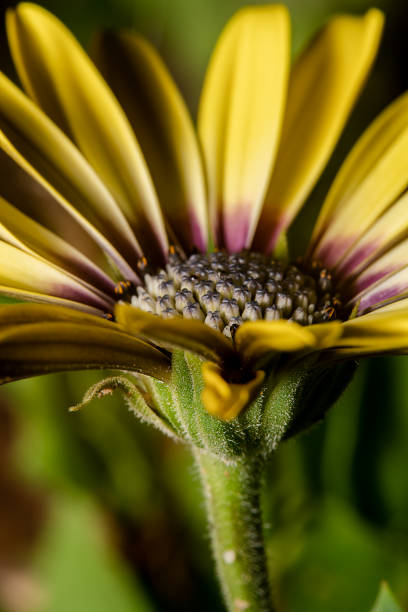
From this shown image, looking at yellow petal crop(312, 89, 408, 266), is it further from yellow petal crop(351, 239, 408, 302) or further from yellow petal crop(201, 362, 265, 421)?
yellow petal crop(201, 362, 265, 421)

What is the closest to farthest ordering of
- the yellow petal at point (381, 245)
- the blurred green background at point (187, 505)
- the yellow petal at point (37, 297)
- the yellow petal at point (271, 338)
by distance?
the yellow petal at point (271, 338)
the yellow petal at point (37, 297)
the yellow petal at point (381, 245)
the blurred green background at point (187, 505)

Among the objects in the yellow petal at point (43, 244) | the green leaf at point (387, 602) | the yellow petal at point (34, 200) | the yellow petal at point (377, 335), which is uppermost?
the yellow petal at point (34, 200)

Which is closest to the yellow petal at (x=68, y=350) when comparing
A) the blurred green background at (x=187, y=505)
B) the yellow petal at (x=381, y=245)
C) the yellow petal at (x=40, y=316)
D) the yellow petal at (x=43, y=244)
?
the yellow petal at (x=40, y=316)

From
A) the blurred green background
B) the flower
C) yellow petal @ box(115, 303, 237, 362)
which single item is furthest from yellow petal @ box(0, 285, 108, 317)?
the blurred green background

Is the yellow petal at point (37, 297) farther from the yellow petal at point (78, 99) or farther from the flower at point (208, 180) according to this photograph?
the yellow petal at point (78, 99)

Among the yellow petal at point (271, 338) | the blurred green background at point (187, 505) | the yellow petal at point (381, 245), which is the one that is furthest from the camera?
the blurred green background at point (187, 505)

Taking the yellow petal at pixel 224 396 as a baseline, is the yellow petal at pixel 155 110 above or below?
above

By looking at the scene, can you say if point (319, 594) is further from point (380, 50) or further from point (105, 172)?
point (380, 50)
